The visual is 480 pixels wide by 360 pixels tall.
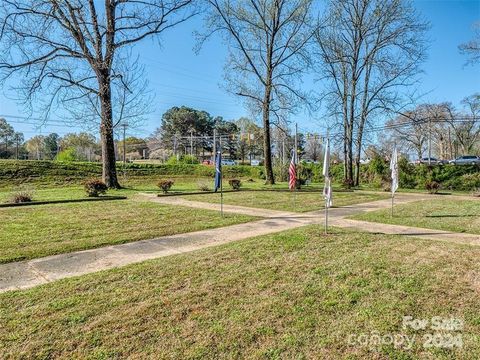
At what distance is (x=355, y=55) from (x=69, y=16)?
54.4ft

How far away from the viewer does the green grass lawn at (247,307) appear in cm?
243

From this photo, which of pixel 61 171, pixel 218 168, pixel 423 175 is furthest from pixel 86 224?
pixel 423 175

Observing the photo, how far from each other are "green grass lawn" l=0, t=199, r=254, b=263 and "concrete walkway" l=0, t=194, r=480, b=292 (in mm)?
343

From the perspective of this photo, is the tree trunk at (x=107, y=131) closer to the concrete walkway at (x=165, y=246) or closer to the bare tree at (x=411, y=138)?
the concrete walkway at (x=165, y=246)

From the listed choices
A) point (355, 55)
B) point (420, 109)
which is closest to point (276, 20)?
point (355, 55)

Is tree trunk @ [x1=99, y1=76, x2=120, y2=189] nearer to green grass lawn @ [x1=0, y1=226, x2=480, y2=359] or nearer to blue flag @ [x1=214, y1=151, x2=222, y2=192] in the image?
blue flag @ [x1=214, y1=151, x2=222, y2=192]

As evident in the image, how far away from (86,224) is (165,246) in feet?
8.81

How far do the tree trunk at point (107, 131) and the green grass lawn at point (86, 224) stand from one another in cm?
500

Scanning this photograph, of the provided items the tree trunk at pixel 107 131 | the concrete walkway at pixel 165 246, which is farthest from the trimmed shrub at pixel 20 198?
the concrete walkway at pixel 165 246

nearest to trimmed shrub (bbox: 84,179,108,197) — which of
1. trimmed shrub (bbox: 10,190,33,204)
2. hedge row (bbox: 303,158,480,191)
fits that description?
trimmed shrub (bbox: 10,190,33,204)

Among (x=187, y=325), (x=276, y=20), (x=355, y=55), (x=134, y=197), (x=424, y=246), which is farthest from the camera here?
(x=355, y=55)

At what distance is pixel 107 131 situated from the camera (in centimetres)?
1449

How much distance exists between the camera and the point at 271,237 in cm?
590

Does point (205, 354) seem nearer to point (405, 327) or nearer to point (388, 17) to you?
point (405, 327)
